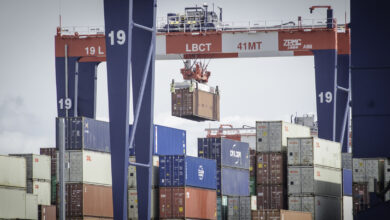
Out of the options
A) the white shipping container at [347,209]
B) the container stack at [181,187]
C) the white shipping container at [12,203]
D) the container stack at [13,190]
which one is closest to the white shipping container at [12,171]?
the container stack at [13,190]

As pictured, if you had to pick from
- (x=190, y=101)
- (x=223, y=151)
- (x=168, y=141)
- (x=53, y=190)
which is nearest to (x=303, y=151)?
(x=223, y=151)

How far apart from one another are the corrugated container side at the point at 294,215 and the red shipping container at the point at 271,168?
263cm

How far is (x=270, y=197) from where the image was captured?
173ft

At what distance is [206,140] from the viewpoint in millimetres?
54000

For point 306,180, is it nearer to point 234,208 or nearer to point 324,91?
point 234,208

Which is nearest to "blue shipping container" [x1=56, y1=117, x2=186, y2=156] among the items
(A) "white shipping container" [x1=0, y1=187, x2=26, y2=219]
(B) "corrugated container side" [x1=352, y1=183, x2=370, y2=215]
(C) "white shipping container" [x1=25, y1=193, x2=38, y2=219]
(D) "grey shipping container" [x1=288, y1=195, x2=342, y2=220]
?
(C) "white shipping container" [x1=25, y1=193, x2=38, y2=219]

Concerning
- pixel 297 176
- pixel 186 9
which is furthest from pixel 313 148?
pixel 186 9

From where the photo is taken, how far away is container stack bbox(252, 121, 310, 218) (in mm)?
52562

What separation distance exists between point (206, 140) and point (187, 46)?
807 centimetres

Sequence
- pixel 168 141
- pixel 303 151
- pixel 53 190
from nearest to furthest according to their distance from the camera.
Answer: pixel 303 151 → pixel 168 141 → pixel 53 190

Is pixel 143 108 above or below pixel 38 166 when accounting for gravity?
above

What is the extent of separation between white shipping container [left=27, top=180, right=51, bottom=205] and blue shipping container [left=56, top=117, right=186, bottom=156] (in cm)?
575

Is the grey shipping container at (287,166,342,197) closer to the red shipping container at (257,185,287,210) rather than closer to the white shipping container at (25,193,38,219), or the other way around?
the red shipping container at (257,185,287,210)

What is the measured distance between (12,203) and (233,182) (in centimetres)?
1480
